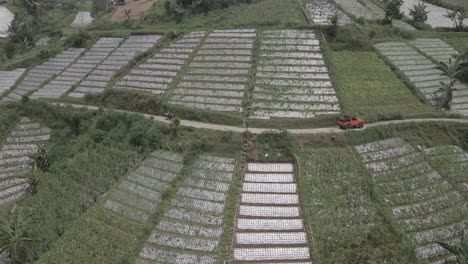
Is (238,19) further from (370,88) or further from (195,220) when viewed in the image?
(195,220)

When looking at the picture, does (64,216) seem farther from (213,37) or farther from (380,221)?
(213,37)

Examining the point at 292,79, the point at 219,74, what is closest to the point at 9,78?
the point at 219,74

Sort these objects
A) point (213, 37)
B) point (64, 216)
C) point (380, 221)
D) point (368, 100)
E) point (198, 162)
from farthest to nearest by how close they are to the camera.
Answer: point (213, 37)
point (368, 100)
point (198, 162)
point (64, 216)
point (380, 221)

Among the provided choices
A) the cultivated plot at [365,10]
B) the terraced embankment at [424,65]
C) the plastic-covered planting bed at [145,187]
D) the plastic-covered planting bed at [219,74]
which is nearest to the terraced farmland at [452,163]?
the terraced embankment at [424,65]

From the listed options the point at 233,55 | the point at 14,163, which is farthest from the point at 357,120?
the point at 14,163

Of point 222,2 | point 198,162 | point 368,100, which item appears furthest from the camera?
point 222,2
